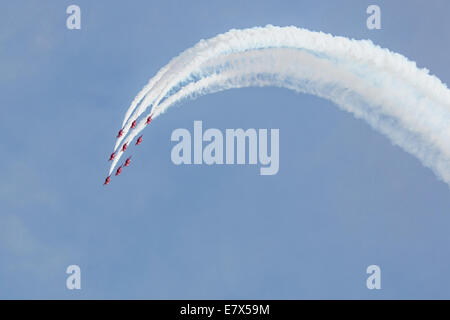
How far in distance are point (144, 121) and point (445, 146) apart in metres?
25.9

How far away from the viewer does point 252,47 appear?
95188mm

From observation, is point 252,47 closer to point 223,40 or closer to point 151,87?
point 223,40

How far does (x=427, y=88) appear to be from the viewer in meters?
97.1

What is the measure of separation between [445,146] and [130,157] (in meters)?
27.1

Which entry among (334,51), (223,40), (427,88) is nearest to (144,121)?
(223,40)

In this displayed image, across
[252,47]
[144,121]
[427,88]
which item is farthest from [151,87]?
[427,88]
